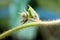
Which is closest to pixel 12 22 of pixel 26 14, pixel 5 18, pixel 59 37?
pixel 5 18

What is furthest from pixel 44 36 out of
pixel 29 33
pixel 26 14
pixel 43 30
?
pixel 26 14

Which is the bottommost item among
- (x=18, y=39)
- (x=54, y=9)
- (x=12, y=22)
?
(x=18, y=39)

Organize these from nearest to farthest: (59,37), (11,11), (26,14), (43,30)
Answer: (26,14) → (59,37) → (11,11) → (43,30)

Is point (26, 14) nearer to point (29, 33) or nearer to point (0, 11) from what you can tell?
point (29, 33)

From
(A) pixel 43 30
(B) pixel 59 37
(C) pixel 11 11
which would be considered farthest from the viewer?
(A) pixel 43 30

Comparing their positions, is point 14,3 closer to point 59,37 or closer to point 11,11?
point 11,11

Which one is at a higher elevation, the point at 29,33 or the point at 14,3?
the point at 14,3

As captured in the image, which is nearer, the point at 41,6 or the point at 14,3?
the point at 14,3

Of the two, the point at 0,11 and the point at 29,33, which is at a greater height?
the point at 0,11

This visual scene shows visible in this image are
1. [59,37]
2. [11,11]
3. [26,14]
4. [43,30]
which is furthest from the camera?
[43,30]
